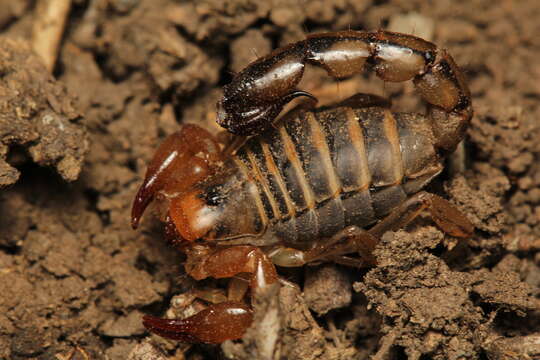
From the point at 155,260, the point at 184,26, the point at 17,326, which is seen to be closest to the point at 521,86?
the point at 184,26

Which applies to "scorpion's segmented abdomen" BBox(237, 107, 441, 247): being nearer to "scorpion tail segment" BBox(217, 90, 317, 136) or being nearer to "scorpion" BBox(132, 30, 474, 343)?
"scorpion" BBox(132, 30, 474, 343)

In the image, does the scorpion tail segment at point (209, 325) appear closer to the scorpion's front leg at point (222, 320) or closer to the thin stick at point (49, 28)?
the scorpion's front leg at point (222, 320)

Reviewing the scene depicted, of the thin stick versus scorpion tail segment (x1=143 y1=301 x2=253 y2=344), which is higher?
the thin stick

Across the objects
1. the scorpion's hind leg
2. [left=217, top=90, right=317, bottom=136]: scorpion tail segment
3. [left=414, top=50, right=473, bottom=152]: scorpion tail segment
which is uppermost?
[left=414, top=50, right=473, bottom=152]: scorpion tail segment

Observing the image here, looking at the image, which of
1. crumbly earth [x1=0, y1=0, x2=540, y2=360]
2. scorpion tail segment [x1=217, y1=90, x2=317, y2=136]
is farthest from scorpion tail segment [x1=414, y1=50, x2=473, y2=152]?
scorpion tail segment [x1=217, y1=90, x2=317, y2=136]

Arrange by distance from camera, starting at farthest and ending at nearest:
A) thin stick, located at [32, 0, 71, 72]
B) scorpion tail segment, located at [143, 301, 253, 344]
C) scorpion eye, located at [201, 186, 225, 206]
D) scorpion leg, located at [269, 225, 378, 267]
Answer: thin stick, located at [32, 0, 71, 72] < scorpion eye, located at [201, 186, 225, 206] < scorpion leg, located at [269, 225, 378, 267] < scorpion tail segment, located at [143, 301, 253, 344]

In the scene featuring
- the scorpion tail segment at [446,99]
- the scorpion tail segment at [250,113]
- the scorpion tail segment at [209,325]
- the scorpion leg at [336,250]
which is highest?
the scorpion tail segment at [446,99]

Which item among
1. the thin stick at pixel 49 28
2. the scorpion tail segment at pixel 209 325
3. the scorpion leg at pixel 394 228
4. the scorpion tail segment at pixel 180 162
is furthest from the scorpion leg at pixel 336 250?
the thin stick at pixel 49 28
